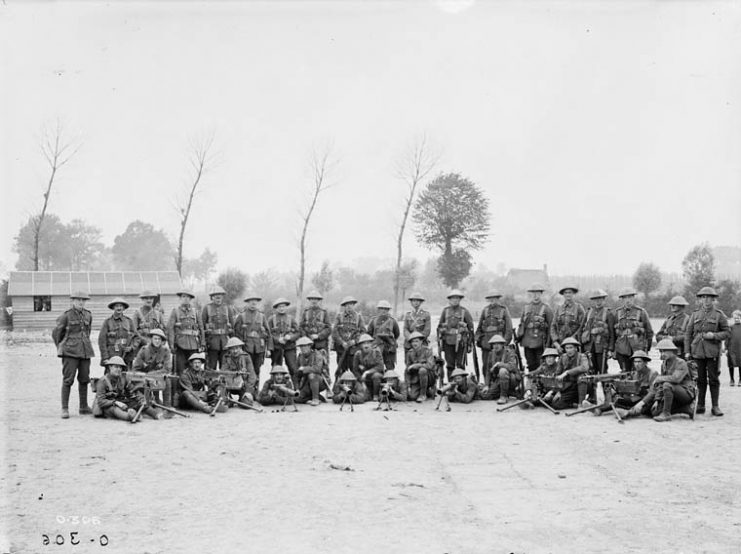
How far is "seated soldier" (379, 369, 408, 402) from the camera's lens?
1247 centimetres

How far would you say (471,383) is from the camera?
12.9m

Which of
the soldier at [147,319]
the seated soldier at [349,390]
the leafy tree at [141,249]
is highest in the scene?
the leafy tree at [141,249]

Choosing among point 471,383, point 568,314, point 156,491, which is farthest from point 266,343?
point 156,491

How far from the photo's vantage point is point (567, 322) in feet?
42.3

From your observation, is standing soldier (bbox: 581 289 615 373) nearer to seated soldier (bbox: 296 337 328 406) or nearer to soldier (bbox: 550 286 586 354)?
soldier (bbox: 550 286 586 354)

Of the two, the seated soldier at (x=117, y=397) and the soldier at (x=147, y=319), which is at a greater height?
the soldier at (x=147, y=319)

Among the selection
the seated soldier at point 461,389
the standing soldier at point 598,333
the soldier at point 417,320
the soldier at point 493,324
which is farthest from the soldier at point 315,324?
the standing soldier at point 598,333

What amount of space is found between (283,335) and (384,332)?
2.00 metres

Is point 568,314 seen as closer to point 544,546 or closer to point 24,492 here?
point 544,546

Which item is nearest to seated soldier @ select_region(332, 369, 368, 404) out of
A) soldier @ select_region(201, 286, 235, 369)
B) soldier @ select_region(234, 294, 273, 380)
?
soldier @ select_region(234, 294, 273, 380)

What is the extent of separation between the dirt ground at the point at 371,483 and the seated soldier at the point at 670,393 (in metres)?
0.38

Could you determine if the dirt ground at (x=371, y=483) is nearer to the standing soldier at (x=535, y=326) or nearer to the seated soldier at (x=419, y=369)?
the seated soldier at (x=419, y=369)

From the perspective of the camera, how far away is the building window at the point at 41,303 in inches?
1198

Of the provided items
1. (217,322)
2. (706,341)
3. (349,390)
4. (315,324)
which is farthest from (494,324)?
(217,322)
